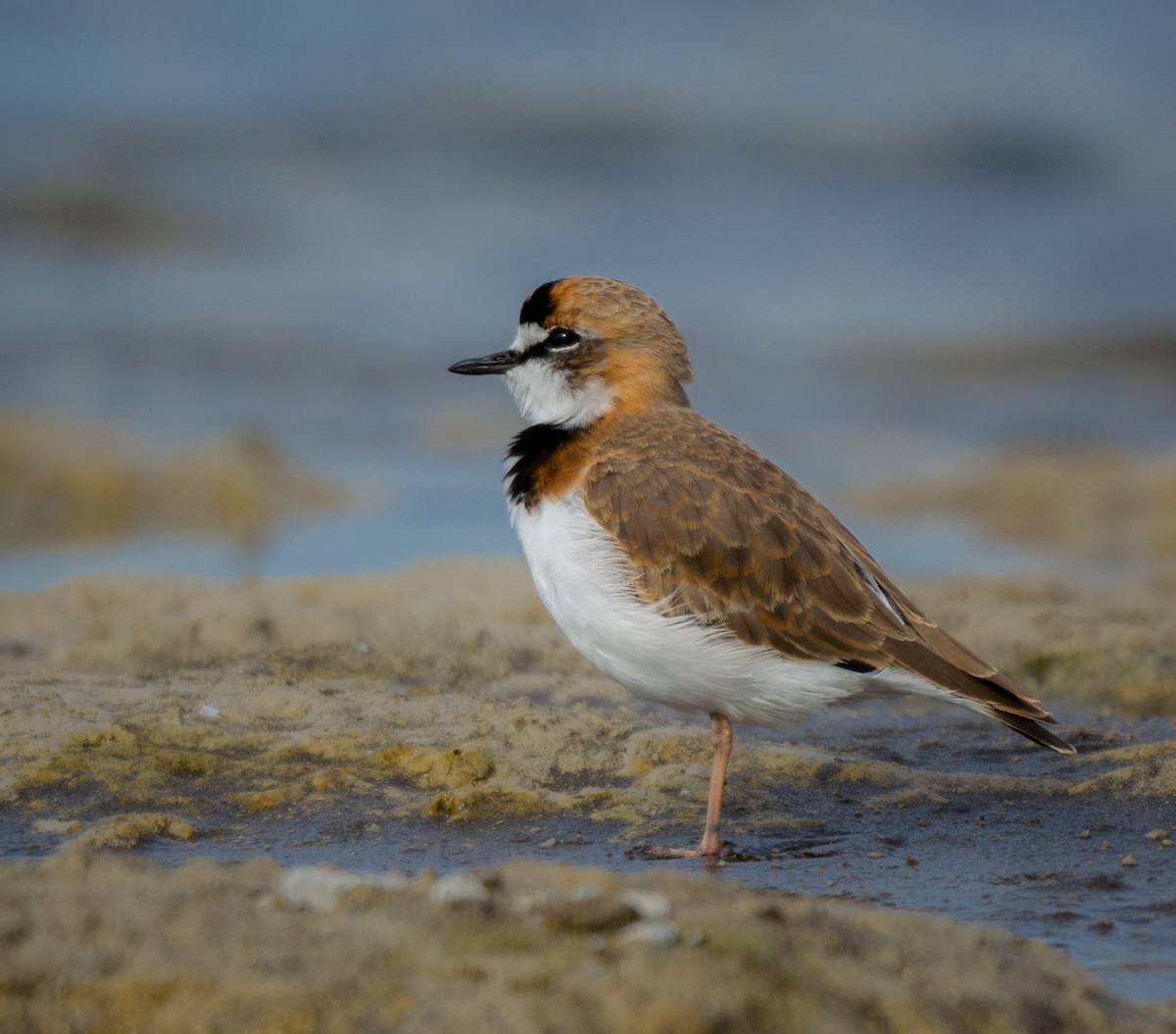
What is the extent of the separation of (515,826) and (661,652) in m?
0.74

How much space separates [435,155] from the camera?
21781 millimetres

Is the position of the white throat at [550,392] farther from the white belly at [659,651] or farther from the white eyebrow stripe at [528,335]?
the white belly at [659,651]

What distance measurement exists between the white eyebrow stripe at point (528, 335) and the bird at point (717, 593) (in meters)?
0.63

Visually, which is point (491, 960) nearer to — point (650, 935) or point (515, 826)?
point (650, 935)

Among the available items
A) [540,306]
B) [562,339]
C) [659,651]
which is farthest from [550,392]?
[659,651]

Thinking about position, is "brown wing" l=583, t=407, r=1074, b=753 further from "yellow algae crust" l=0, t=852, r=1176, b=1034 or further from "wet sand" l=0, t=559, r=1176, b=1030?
"yellow algae crust" l=0, t=852, r=1176, b=1034

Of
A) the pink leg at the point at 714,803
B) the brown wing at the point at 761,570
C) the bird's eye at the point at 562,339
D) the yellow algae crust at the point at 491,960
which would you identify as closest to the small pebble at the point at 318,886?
the yellow algae crust at the point at 491,960

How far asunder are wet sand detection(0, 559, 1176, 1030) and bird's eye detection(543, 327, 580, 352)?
1421 millimetres

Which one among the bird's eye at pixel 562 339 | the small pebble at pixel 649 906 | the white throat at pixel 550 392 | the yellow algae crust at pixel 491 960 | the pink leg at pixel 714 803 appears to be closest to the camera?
the yellow algae crust at pixel 491 960

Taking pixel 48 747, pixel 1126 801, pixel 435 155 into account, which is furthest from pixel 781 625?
pixel 435 155

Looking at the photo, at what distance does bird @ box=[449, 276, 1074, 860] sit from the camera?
5199 mm

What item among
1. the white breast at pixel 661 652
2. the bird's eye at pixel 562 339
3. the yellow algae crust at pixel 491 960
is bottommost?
the yellow algae crust at pixel 491 960

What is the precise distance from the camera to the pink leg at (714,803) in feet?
15.9

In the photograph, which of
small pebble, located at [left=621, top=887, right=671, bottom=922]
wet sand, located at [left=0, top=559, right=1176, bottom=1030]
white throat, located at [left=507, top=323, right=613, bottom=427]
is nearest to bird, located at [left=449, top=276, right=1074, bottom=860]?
white throat, located at [left=507, top=323, right=613, bottom=427]
